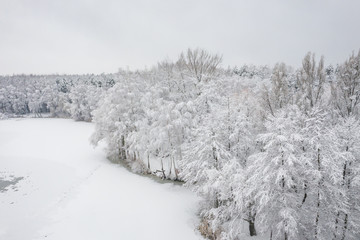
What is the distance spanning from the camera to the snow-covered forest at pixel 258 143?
10.8m

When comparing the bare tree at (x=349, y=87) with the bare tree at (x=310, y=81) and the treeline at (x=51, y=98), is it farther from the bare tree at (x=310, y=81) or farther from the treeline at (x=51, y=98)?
the treeline at (x=51, y=98)

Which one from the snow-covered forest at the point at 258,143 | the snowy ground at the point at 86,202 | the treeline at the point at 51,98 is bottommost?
the snowy ground at the point at 86,202

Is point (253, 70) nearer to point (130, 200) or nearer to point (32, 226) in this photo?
point (130, 200)

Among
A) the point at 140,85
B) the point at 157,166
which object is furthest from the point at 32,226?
the point at 140,85

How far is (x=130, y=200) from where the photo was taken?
2088 cm

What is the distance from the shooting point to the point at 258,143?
53.4 ft

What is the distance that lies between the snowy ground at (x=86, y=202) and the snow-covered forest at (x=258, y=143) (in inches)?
89.3

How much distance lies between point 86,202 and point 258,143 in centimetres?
1638

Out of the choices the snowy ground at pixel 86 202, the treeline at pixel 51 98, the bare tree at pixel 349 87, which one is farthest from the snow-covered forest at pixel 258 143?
the treeline at pixel 51 98

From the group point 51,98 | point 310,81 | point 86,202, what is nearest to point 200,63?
point 310,81

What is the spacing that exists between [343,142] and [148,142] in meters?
18.4

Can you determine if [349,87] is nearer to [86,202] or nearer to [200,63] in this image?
[200,63]

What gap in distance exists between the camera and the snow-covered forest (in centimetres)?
1075

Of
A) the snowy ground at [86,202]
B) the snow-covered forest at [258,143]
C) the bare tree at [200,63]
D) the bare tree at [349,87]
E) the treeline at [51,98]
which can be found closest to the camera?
the snow-covered forest at [258,143]
